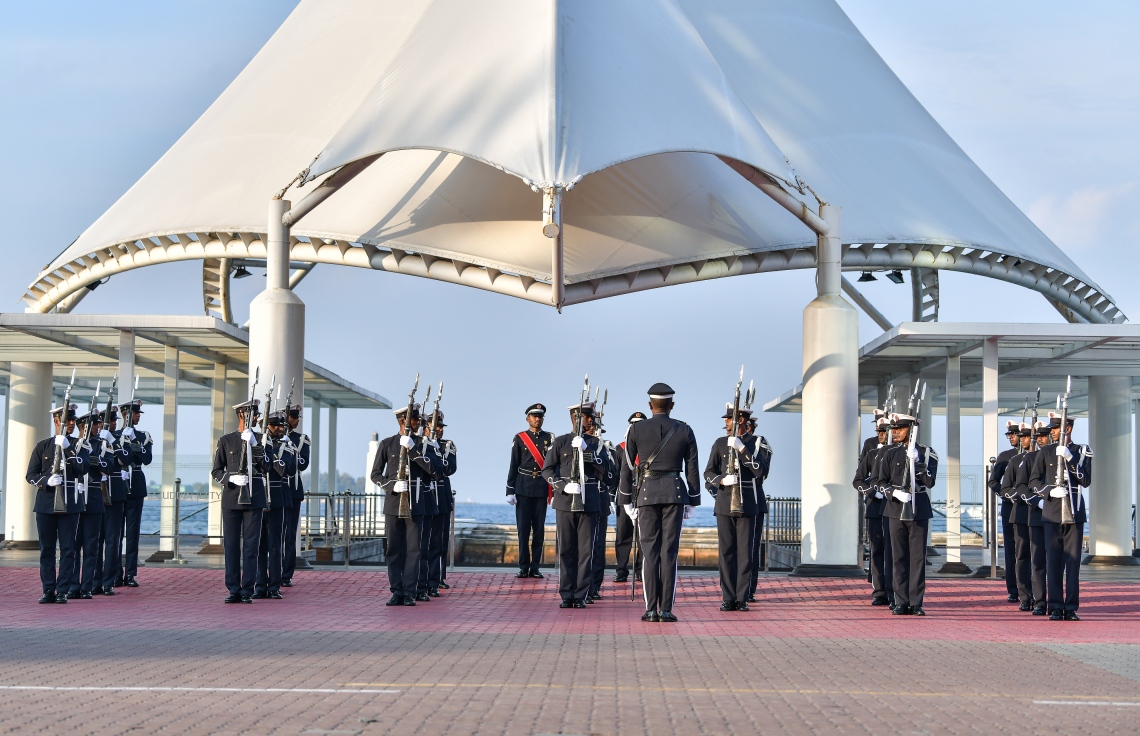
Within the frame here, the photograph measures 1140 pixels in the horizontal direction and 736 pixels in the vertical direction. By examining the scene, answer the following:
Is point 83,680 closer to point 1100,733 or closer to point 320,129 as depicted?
point 1100,733

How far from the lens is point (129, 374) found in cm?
1978

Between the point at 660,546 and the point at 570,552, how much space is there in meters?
1.65

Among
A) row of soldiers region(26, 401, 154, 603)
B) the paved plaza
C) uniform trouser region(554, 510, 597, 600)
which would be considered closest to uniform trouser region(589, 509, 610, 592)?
the paved plaza

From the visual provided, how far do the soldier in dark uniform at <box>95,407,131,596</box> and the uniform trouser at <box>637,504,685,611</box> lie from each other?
19.2 ft

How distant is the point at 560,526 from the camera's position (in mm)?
14484

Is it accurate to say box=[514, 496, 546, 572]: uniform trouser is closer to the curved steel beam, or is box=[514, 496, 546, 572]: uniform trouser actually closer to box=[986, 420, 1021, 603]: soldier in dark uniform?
the curved steel beam

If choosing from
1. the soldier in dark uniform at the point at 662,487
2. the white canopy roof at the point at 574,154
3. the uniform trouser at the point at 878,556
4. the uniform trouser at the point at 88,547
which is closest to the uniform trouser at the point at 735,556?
the soldier in dark uniform at the point at 662,487

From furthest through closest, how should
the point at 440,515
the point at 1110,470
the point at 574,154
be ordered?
1. the point at 1110,470
2. the point at 574,154
3. the point at 440,515

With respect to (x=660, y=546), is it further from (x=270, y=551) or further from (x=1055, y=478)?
(x=270, y=551)

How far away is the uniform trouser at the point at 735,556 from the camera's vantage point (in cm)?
1445

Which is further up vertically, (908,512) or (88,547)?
(908,512)

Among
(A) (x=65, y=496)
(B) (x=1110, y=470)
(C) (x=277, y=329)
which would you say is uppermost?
(C) (x=277, y=329)

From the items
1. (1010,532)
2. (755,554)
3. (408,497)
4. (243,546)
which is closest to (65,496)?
(243,546)

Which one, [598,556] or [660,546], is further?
[598,556]
